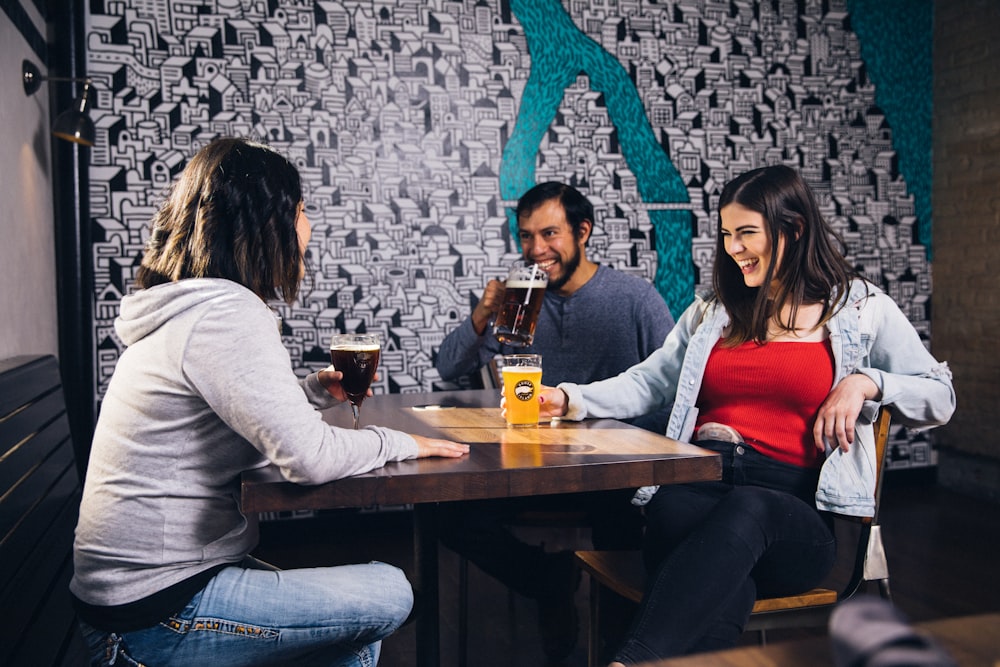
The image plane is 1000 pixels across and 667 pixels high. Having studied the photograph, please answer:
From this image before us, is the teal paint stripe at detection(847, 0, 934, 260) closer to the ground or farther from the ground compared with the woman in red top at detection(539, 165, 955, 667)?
farther from the ground

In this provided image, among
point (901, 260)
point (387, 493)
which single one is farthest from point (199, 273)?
point (901, 260)

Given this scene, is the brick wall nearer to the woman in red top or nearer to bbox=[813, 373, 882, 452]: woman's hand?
the woman in red top

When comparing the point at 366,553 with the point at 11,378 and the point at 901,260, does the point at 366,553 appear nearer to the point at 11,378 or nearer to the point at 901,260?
the point at 11,378

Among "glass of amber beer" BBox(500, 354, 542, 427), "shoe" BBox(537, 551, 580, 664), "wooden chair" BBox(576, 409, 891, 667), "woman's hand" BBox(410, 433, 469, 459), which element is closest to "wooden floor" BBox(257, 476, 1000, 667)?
"shoe" BBox(537, 551, 580, 664)

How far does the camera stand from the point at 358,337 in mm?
1553

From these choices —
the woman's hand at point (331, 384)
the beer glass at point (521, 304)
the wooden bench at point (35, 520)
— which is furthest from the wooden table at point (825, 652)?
the beer glass at point (521, 304)

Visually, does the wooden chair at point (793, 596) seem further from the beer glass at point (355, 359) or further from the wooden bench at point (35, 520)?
the wooden bench at point (35, 520)

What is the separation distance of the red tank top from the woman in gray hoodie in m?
0.87

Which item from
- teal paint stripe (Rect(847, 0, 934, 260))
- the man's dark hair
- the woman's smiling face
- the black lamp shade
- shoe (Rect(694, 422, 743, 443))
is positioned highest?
teal paint stripe (Rect(847, 0, 934, 260))

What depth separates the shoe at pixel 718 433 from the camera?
1.84m

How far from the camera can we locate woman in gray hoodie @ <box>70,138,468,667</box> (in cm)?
121

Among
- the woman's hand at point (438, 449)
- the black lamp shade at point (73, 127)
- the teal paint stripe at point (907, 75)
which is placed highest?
the teal paint stripe at point (907, 75)

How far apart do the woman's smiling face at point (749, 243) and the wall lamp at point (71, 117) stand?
2.25 metres

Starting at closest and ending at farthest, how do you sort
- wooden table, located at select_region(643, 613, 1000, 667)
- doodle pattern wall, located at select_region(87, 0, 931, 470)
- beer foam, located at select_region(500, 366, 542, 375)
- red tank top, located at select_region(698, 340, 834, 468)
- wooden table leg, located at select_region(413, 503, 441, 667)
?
wooden table, located at select_region(643, 613, 1000, 667) < wooden table leg, located at select_region(413, 503, 441, 667) < beer foam, located at select_region(500, 366, 542, 375) < red tank top, located at select_region(698, 340, 834, 468) < doodle pattern wall, located at select_region(87, 0, 931, 470)
